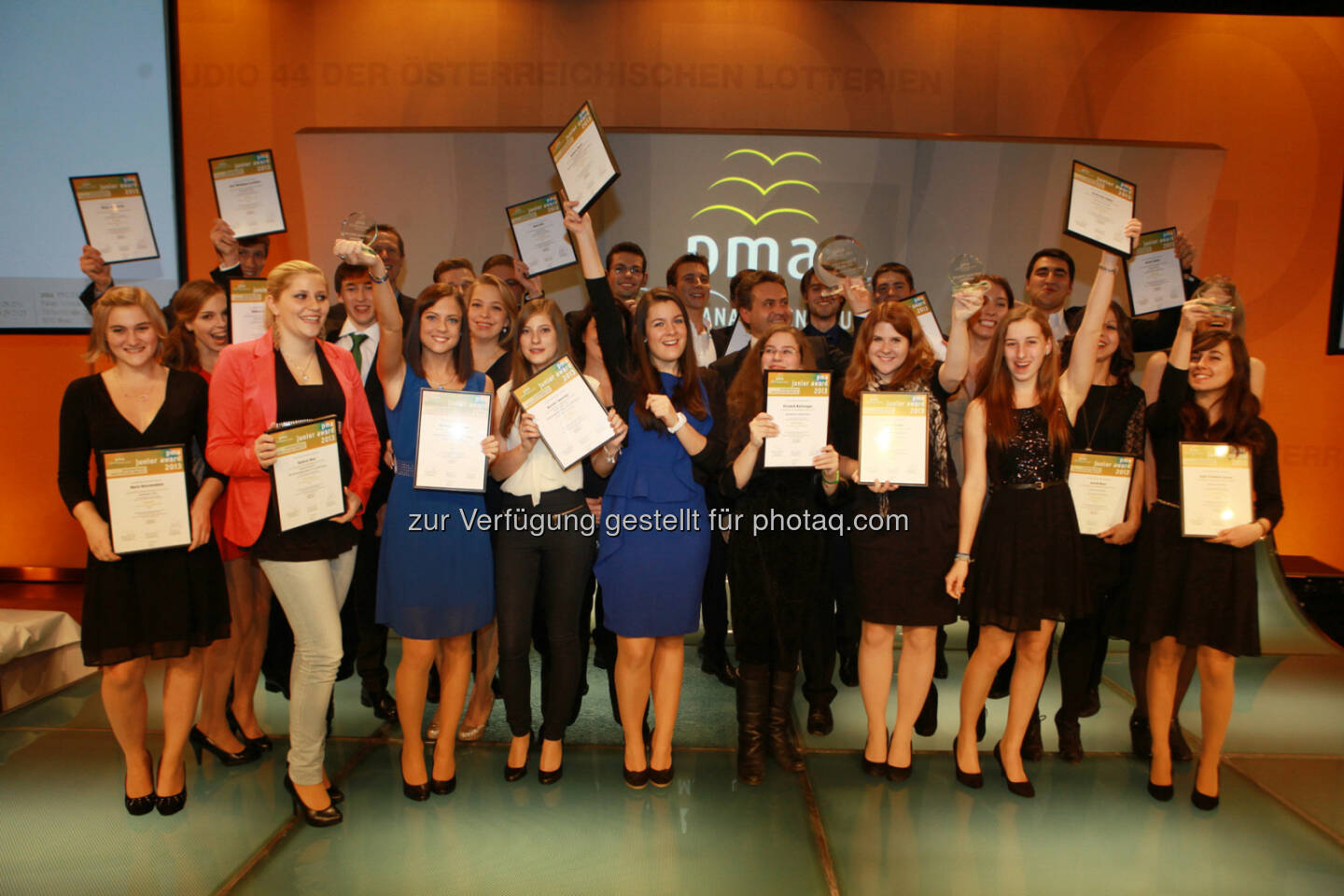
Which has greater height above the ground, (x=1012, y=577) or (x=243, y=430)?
(x=243, y=430)

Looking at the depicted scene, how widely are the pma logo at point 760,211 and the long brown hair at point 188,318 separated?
2.96 metres

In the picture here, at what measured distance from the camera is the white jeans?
98.7 inches

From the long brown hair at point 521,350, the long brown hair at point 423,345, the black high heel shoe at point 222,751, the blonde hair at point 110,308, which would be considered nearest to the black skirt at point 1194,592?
the long brown hair at point 521,350

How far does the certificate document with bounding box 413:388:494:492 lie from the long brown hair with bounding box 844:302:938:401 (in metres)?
1.30

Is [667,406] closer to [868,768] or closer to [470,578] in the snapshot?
[470,578]

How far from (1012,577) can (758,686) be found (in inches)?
39.0

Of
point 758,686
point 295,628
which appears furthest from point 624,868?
point 295,628

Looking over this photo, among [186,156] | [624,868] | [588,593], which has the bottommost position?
[624,868]

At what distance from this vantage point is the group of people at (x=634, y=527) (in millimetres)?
2529

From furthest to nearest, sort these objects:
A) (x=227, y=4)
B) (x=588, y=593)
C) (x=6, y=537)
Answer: (x=6, y=537)
(x=227, y=4)
(x=588, y=593)

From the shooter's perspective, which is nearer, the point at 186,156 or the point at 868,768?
the point at 868,768

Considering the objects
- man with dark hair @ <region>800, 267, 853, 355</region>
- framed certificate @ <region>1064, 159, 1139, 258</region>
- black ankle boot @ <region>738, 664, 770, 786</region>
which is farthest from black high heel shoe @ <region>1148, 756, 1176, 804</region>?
man with dark hair @ <region>800, 267, 853, 355</region>

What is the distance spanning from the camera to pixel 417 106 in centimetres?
521

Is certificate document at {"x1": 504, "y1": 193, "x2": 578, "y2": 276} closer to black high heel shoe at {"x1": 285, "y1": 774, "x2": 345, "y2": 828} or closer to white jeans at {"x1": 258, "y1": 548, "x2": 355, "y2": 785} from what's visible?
white jeans at {"x1": 258, "y1": 548, "x2": 355, "y2": 785}
